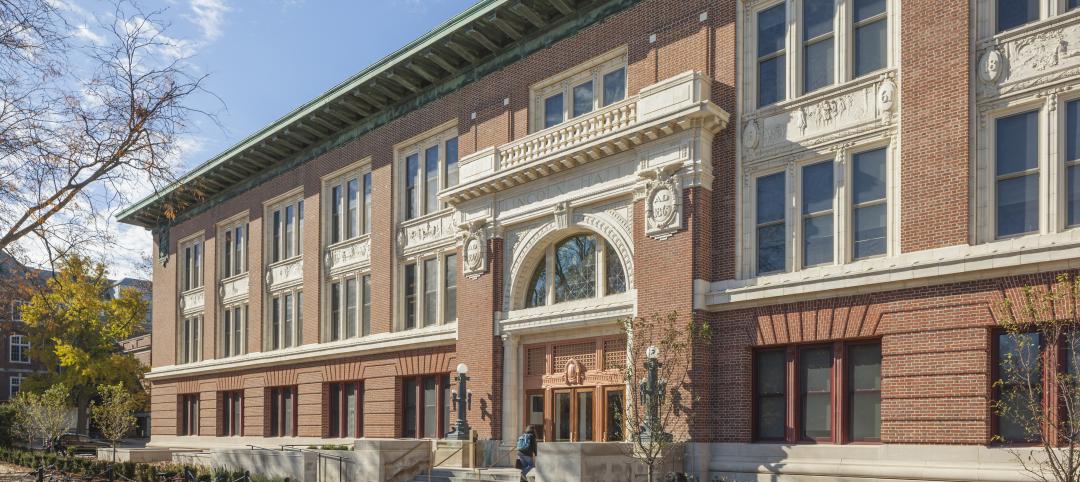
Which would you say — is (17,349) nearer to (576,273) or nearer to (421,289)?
(421,289)

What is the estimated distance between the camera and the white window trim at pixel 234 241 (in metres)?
43.0

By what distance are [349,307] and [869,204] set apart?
22.0 m

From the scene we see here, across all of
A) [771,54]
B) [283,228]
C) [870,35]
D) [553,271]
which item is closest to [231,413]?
[283,228]

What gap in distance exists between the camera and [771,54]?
21.5m

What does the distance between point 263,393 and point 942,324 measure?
3006 centimetres

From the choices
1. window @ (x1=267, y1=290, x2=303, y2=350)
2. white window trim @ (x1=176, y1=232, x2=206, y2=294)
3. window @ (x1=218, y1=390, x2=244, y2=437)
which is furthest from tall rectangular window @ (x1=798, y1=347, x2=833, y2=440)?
white window trim @ (x1=176, y1=232, x2=206, y2=294)

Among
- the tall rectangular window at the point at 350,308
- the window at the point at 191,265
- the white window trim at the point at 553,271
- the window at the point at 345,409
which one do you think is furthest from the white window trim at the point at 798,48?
the window at the point at 191,265

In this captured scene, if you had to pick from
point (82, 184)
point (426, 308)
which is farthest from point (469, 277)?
point (82, 184)

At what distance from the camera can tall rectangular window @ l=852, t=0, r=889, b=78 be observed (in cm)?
1947

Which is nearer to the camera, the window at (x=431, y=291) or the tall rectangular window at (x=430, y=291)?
the window at (x=431, y=291)

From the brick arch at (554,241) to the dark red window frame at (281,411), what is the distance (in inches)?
613

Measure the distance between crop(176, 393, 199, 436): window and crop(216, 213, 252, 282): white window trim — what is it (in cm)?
703

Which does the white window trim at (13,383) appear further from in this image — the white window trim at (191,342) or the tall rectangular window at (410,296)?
the tall rectangular window at (410,296)

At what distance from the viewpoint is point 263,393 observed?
4003 centimetres
